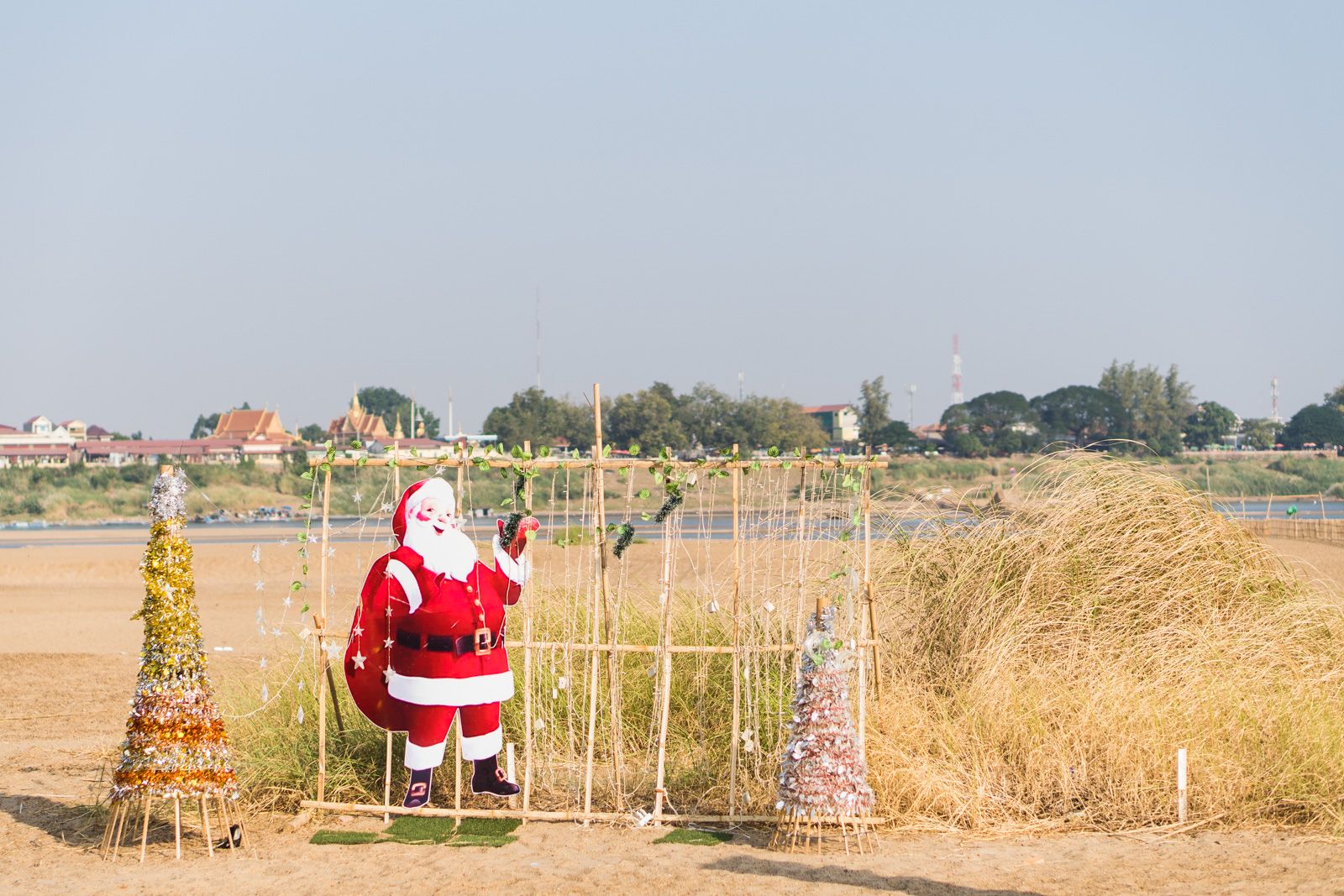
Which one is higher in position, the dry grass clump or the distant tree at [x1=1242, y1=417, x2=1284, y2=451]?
the distant tree at [x1=1242, y1=417, x2=1284, y2=451]

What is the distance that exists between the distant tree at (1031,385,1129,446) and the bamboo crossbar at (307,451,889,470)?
2413 inches

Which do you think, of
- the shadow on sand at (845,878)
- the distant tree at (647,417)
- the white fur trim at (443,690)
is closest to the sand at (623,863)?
the shadow on sand at (845,878)

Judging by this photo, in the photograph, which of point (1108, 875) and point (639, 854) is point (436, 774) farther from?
point (1108, 875)

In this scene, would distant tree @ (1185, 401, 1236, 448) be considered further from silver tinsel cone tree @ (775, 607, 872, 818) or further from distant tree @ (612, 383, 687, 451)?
silver tinsel cone tree @ (775, 607, 872, 818)

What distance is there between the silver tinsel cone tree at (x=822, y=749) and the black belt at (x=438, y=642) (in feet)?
6.17

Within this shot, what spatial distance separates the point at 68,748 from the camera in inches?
359

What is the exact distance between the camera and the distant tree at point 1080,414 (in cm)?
6625

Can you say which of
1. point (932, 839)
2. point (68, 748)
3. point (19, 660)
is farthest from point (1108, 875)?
point (19, 660)

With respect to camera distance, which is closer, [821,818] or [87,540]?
[821,818]

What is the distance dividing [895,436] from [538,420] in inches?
749

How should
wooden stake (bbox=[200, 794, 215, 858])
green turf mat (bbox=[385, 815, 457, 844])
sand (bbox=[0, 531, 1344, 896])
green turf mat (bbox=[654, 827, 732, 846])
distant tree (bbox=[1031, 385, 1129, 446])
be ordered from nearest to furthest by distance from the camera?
sand (bbox=[0, 531, 1344, 896])
wooden stake (bbox=[200, 794, 215, 858])
green turf mat (bbox=[654, 827, 732, 846])
green turf mat (bbox=[385, 815, 457, 844])
distant tree (bbox=[1031, 385, 1129, 446])

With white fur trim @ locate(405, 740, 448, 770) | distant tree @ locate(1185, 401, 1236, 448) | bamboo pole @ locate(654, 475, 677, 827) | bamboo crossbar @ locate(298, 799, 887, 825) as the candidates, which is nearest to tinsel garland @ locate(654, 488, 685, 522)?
bamboo pole @ locate(654, 475, 677, 827)

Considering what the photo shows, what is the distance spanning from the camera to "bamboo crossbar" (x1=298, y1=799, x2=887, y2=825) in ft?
22.9

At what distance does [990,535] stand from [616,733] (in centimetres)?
345
